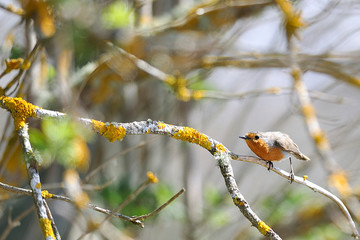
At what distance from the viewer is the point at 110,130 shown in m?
1.29

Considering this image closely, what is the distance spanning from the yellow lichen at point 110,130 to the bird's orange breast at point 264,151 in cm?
50

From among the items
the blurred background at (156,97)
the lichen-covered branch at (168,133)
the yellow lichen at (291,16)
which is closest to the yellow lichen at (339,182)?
the blurred background at (156,97)

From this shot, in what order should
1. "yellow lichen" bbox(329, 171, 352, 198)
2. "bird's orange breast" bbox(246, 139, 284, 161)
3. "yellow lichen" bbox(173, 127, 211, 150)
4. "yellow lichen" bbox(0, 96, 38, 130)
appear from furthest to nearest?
"yellow lichen" bbox(329, 171, 352, 198) → "bird's orange breast" bbox(246, 139, 284, 161) → "yellow lichen" bbox(173, 127, 211, 150) → "yellow lichen" bbox(0, 96, 38, 130)

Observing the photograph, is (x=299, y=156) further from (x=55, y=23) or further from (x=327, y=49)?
(x=327, y=49)

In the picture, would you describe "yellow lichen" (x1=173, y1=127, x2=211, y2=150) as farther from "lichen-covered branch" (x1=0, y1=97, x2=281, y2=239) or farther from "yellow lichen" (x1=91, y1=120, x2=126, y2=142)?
"yellow lichen" (x1=91, y1=120, x2=126, y2=142)

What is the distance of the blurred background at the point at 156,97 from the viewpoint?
6.55 feet

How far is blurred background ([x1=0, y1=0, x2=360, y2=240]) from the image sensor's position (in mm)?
1998

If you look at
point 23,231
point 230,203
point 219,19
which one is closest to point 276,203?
point 230,203

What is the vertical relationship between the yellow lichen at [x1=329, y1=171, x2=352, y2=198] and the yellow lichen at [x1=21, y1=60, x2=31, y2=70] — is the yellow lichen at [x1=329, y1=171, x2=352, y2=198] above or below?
below

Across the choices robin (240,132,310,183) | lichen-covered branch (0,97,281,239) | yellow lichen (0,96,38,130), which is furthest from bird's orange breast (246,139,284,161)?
yellow lichen (0,96,38,130)

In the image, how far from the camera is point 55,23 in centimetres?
210

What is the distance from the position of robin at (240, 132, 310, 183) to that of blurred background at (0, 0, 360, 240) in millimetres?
426

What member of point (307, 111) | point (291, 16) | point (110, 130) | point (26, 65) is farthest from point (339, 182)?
point (26, 65)

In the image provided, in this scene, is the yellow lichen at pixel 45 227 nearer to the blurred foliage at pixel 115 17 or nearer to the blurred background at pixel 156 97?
the blurred background at pixel 156 97
